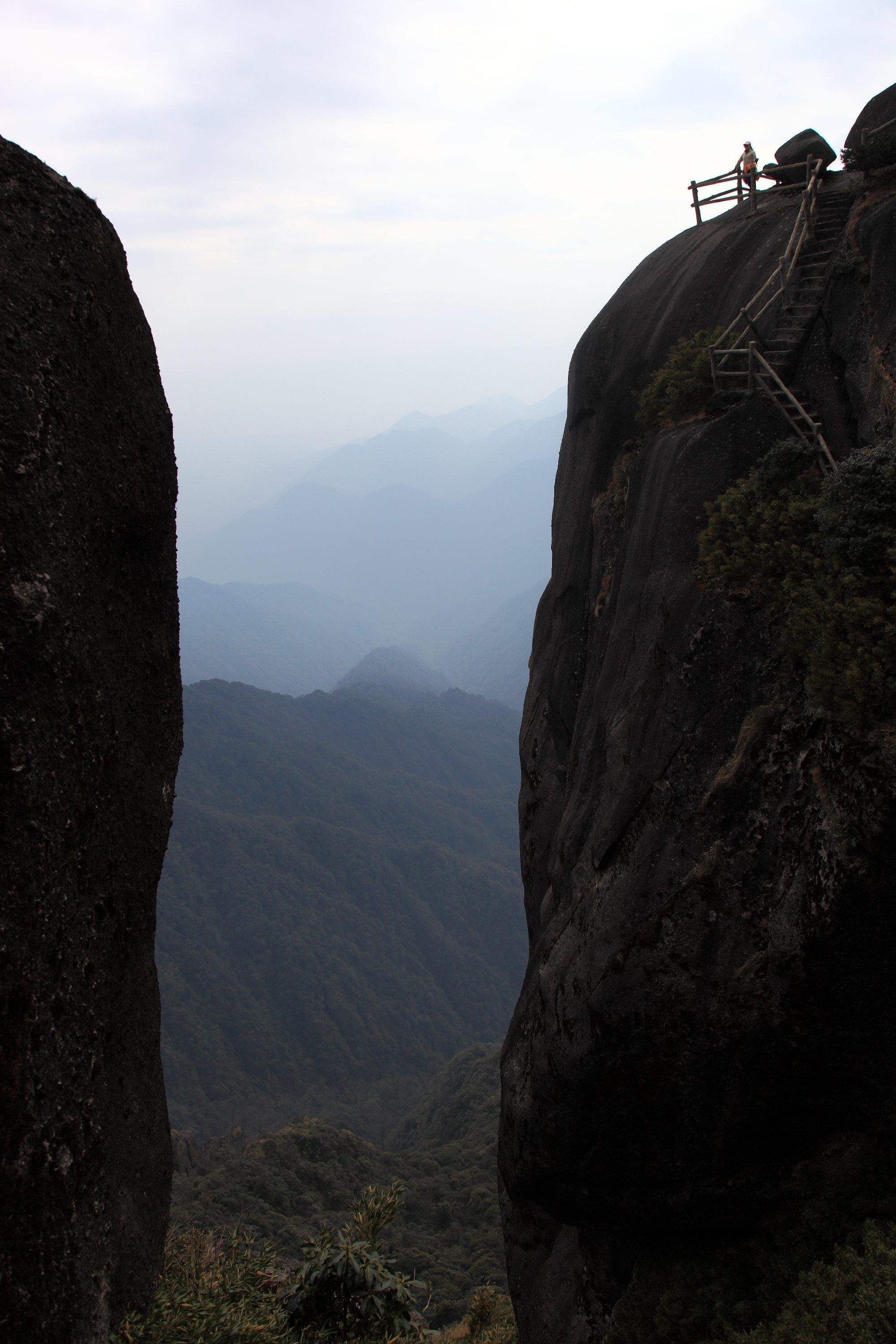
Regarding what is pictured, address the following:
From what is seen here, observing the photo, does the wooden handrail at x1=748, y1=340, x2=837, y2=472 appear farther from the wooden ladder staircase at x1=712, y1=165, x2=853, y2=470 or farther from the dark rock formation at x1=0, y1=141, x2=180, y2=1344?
the dark rock formation at x1=0, y1=141, x2=180, y2=1344

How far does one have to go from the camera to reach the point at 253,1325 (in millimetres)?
11617

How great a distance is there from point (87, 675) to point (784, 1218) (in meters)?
11.6

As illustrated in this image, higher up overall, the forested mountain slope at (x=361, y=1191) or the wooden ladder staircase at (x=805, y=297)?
the wooden ladder staircase at (x=805, y=297)

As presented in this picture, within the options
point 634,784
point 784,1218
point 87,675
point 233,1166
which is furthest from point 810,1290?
point 233,1166

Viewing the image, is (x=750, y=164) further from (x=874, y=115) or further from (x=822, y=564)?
(x=822, y=564)

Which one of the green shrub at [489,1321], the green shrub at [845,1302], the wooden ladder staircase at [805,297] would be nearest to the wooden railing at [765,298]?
the wooden ladder staircase at [805,297]

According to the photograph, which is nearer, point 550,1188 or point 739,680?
point 739,680

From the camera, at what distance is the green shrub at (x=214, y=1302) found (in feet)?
35.3

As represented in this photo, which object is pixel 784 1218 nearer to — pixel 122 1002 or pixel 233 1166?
pixel 122 1002

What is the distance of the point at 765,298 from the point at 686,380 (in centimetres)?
204

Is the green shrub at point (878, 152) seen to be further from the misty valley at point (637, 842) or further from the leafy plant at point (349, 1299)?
the leafy plant at point (349, 1299)

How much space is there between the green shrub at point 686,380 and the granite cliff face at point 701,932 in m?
0.65

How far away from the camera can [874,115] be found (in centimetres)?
1532

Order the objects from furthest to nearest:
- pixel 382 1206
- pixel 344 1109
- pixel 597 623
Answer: pixel 344 1109
pixel 597 623
pixel 382 1206
